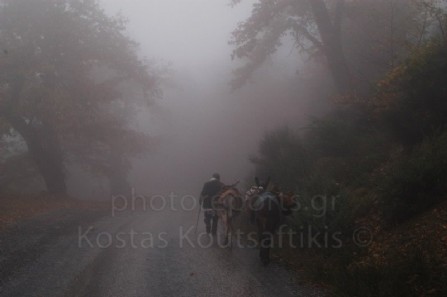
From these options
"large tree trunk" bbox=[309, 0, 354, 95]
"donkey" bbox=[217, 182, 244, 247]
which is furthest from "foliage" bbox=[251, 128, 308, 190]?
"large tree trunk" bbox=[309, 0, 354, 95]

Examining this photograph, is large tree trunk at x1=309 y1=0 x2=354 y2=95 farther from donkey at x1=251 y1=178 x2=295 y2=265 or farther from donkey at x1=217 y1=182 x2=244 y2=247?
donkey at x1=251 y1=178 x2=295 y2=265

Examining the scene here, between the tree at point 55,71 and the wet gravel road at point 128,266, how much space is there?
24.6ft

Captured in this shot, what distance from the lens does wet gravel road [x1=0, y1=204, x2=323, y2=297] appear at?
28.7 feet

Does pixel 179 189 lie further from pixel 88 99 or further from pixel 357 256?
pixel 357 256

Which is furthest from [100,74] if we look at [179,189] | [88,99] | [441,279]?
[441,279]

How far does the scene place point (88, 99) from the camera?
75.8ft

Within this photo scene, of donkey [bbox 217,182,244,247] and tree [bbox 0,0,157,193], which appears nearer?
donkey [bbox 217,182,244,247]

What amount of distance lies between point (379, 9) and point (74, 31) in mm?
14809

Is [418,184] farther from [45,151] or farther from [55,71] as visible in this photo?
[45,151]

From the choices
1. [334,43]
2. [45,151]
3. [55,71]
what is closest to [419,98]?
[334,43]

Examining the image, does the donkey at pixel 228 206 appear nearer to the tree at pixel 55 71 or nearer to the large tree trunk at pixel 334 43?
the tree at pixel 55 71

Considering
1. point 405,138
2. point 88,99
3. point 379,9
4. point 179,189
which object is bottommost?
point 179,189

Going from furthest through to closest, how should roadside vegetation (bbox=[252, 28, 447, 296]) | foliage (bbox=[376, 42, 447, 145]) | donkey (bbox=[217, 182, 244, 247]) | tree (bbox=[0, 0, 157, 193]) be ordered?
tree (bbox=[0, 0, 157, 193]), donkey (bbox=[217, 182, 244, 247]), foliage (bbox=[376, 42, 447, 145]), roadside vegetation (bbox=[252, 28, 447, 296])

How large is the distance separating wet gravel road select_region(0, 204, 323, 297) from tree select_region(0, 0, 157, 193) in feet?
24.6
